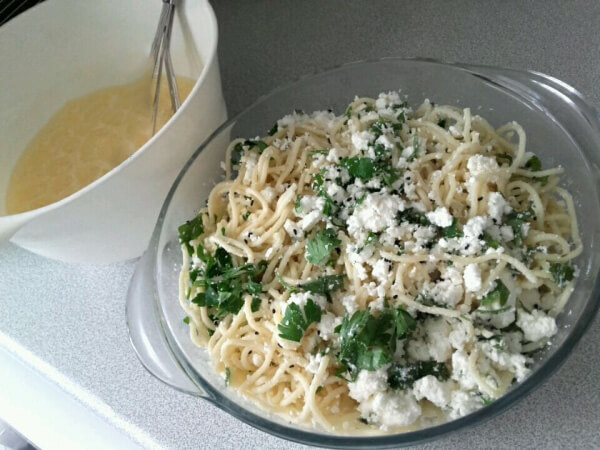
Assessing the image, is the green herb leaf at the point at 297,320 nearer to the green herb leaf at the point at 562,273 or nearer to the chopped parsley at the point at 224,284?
the chopped parsley at the point at 224,284

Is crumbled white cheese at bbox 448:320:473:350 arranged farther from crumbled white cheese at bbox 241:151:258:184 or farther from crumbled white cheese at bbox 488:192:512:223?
crumbled white cheese at bbox 241:151:258:184

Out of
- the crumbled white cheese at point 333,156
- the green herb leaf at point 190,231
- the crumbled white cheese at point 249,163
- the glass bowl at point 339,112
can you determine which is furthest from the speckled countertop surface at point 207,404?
the crumbled white cheese at point 333,156

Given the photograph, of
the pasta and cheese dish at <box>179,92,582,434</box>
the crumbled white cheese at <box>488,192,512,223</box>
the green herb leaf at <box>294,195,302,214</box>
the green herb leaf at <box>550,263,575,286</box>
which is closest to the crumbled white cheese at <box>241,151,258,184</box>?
the pasta and cheese dish at <box>179,92,582,434</box>

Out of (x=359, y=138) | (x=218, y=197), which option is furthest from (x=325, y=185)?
(x=218, y=197)

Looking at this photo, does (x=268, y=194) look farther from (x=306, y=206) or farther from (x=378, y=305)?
(x=378, y=305)

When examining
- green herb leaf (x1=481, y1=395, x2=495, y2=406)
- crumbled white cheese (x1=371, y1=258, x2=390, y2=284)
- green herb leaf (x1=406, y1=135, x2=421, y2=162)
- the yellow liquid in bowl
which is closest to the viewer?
green herb leaf (x1=481, y1=395, x2=495, y2=406)

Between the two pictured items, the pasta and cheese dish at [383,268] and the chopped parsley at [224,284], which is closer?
the pasta and cheese dish at [383,268]
